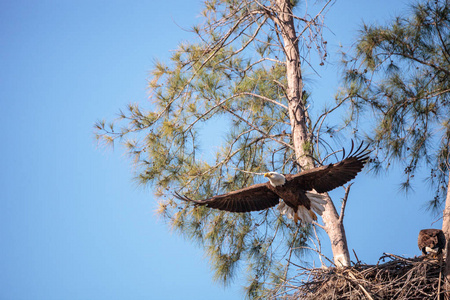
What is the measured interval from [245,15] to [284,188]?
168 cm

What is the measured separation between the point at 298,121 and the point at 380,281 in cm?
156

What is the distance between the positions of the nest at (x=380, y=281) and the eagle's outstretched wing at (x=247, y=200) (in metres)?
0.78

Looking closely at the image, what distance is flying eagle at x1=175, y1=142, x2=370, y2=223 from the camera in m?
5.09

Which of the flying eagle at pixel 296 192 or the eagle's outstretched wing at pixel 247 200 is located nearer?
the flying eagle at pixel 296 192

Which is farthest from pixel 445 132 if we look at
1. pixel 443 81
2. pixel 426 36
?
pixel 426 36

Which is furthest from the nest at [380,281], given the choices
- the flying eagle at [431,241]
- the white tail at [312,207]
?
the white tail at [312,207]

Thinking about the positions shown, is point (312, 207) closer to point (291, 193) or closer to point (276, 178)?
point (291, 193)

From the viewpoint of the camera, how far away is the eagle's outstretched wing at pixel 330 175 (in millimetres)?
5000

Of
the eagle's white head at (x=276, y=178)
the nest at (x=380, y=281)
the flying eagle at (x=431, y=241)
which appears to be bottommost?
the nest at (x=380, y=281)

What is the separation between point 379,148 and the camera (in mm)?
5684

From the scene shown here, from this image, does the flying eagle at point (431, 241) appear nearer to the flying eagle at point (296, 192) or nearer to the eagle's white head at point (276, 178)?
the flying eagle at point (296, 192)

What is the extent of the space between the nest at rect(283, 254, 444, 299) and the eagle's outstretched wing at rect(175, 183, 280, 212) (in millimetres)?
776

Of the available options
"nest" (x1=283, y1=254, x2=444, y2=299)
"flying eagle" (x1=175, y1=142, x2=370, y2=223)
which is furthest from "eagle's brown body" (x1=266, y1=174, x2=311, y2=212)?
"nest" (x1=283, y1=254, x2=444, y2=299)

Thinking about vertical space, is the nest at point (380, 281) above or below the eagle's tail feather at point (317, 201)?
below
